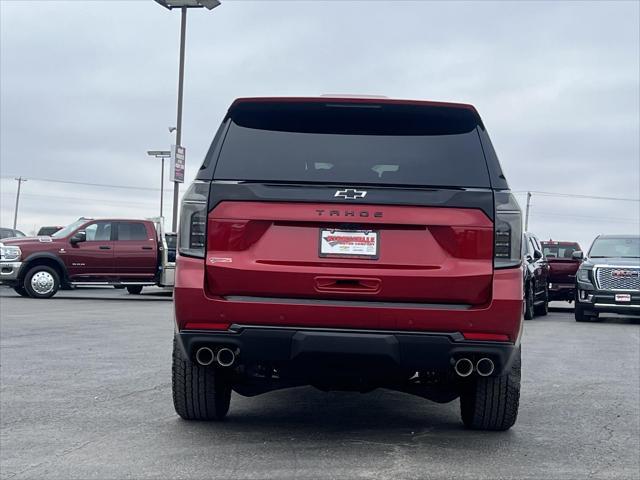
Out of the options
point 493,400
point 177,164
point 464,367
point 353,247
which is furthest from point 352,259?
point 177,164

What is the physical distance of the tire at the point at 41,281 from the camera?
70.9 feet

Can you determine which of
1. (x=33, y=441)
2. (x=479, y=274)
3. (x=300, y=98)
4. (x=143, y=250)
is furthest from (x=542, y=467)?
(x=143, y=250)

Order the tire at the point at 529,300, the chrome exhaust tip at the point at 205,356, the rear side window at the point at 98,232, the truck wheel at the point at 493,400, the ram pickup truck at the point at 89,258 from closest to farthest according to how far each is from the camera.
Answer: the chrome exhaust tip at the point at 205,356 < the truck wheel at the point at 493,400 < the tire at the point at 529,300 < the ram pickup truck at the point at 89,258 < the rear side window at the point at 98,232

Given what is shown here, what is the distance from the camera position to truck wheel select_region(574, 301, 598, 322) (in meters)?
18.8

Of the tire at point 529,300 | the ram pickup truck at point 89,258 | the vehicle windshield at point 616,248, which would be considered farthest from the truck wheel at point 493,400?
the ram pickup truck at point 89,258

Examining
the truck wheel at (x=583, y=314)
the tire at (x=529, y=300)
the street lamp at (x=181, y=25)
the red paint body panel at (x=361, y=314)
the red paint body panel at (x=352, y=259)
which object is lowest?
the truck wheel at (x=583, y=314)

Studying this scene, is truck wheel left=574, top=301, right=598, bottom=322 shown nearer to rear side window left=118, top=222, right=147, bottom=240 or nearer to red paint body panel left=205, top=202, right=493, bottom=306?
rear side window left=118, top=222, right=147, bottom=240

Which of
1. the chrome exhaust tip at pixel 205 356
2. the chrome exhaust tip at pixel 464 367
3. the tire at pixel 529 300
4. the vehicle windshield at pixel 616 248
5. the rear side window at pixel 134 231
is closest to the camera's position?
the chrome exhaust tip at pixel 464 367

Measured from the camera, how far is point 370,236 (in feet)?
16.3

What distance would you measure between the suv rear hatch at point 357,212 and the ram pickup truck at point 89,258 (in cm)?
1691

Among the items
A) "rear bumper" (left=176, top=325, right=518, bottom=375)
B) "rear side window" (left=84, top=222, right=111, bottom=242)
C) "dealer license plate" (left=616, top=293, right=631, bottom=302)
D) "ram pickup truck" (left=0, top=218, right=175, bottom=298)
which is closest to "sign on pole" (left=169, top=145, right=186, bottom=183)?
"ram pickup truck" (left=0, top=218, right=175, bottom=298)

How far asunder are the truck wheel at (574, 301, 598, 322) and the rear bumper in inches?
566

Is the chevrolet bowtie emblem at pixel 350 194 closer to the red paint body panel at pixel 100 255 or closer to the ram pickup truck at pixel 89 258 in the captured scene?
the ram pickup truck at pixel 89 258

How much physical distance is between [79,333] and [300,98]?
8381 millimetres
